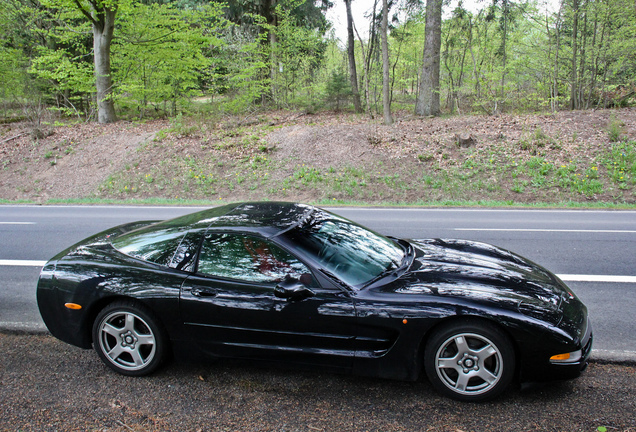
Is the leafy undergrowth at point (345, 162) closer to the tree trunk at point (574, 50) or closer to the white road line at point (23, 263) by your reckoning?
the tree trunk at point (574, 50)

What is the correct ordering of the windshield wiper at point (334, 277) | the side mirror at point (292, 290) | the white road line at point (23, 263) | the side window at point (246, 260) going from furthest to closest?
the white road line at point (23, 263), the side window at point (246, 260), the windshield wiper at point (334, 277), the side mirror at point (292, 290)

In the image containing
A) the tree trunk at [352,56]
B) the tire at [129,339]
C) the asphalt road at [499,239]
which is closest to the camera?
the tire at [129,339]

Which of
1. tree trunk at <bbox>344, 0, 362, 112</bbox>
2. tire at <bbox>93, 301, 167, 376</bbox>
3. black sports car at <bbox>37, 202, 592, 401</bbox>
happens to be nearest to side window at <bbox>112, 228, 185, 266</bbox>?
black sports car at <bbox>37, 202, 592, 401</bbox>

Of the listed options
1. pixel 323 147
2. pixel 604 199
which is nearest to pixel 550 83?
pixel 604 199

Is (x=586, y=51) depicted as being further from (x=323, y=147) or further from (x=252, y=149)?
(x=252, y=149)

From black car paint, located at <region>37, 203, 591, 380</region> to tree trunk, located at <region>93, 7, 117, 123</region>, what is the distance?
19.8m

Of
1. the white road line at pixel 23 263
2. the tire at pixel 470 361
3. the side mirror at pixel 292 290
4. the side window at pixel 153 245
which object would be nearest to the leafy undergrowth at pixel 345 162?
the white road line at pixel 23 263

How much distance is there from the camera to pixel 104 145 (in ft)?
61.5

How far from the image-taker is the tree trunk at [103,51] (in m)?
19.6

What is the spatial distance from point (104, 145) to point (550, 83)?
68.4ft

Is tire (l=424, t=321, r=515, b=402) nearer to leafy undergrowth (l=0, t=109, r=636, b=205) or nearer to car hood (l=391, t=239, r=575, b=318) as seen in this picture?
car hood (l=391, t=239, r=575, b=318)

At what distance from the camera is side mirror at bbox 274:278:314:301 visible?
9.71ft

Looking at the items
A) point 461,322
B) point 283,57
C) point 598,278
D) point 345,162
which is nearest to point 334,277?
point 461,322

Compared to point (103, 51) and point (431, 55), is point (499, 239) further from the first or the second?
point (103, 51)
